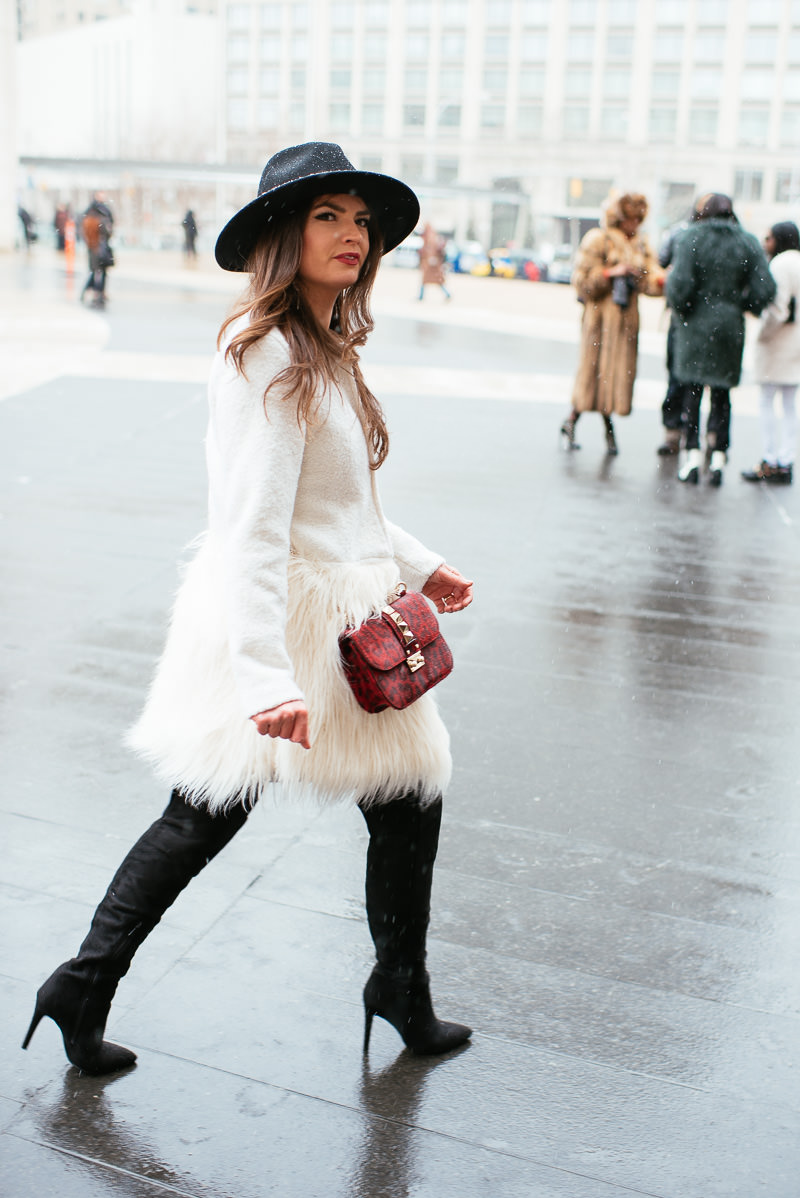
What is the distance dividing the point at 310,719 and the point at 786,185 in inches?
3970

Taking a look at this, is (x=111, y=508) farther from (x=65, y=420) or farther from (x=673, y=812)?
(x=673, y=812)

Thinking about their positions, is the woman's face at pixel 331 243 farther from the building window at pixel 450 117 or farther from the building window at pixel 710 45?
the building window at pixel 450 117

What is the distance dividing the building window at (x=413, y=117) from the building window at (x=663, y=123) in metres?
18.8

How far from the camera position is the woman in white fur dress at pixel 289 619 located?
206 cm

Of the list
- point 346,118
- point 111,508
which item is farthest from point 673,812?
point 346,118

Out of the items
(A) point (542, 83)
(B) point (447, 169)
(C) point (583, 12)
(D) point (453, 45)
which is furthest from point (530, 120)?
(D) point (453, 45)

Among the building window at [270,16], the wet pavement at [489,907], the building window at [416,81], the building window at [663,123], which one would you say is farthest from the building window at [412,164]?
the wet pavement at [489,907]

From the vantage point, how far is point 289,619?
221 centimetres

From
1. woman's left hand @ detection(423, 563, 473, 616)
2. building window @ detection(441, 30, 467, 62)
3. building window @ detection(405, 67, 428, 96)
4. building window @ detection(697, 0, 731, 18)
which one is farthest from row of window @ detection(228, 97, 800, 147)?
woman's left hand @ detection(423, 563, 473, 616)

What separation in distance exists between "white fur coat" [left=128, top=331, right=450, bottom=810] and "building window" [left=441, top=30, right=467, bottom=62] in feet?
358

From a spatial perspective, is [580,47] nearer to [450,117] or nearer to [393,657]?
[450,117]

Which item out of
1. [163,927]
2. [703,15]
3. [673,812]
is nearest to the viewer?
[163,927]

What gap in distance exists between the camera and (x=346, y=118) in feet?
347

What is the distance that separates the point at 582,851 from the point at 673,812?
1.36 ft
